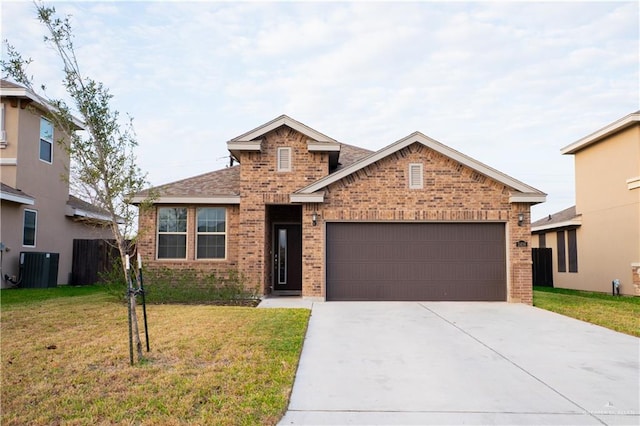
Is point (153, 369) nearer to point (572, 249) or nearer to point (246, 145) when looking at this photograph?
point (246, 145)

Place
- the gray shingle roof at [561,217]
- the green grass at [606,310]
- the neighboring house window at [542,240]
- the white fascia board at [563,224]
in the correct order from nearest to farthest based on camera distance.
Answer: the green grass at [606,310] < the white fascia board at [563,224] < the gray shingle roof at [561,217] < the neighboring house window at [542,240]

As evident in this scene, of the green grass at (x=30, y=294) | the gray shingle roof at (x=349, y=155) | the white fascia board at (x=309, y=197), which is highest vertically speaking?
the gray shingle roof at (x=349, y=155)

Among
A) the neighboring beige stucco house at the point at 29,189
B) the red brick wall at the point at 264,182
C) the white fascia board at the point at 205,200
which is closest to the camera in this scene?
the red brick wall at the point at 264,182

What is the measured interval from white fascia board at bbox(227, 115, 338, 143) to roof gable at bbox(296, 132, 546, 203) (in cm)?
166

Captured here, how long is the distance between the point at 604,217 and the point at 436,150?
9.30 metres

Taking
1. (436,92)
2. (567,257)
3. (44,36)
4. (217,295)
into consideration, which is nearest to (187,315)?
(217,295)

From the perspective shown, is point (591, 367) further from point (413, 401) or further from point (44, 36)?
point (44, 36)

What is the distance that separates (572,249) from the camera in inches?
858

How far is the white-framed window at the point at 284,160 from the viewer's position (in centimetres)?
1561

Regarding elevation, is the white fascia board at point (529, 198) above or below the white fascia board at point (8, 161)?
below

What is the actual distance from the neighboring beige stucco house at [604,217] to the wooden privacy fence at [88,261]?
1876 cm

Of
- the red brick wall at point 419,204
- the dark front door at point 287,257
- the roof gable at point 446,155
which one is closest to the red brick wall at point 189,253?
the dark front door at point 287,257

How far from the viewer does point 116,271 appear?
13.3 metres

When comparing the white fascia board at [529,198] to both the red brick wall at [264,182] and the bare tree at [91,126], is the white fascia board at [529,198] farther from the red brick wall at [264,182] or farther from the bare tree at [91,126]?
the bare tree at [91,126]
